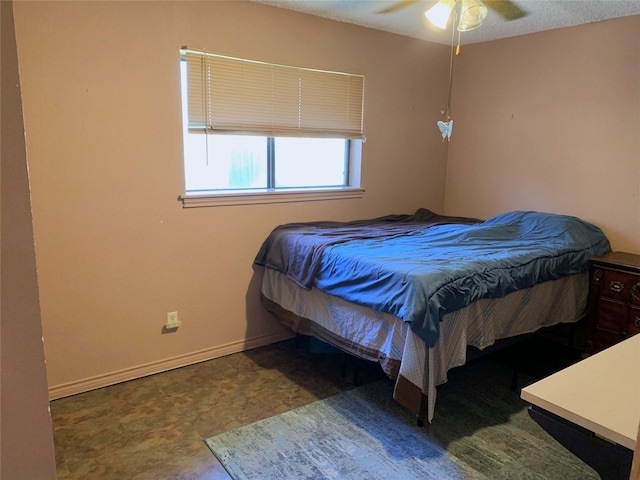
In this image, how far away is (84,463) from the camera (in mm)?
2127

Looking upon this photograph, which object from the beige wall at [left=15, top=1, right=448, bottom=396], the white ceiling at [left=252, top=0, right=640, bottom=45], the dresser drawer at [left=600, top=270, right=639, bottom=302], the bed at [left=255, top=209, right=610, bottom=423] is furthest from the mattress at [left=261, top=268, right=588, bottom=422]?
the white ceiling at [left=252, top=0, right=640, bottom=45]

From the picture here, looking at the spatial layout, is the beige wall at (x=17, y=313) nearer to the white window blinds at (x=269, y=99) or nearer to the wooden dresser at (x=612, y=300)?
the white window blinds at (x=269, y=99)

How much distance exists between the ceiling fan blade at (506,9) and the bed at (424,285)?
53.6 inches

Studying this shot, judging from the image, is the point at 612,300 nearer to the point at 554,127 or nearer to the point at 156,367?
the point at 554,127

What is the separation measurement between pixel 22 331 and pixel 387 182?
3416mm

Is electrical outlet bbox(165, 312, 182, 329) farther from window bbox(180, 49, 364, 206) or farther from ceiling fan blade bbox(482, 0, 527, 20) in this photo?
ceiling fan blade bbox(482, 0, 527, 20)

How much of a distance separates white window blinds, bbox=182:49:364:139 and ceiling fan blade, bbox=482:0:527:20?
3.31ft

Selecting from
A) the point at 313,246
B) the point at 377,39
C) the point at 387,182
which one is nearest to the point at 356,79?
the point at 377,39

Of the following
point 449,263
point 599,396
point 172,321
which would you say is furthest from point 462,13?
point 172,321

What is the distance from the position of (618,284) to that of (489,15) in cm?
185

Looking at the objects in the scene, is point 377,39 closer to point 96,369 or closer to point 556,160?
point 556,160

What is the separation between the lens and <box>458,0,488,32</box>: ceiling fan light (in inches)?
91.1

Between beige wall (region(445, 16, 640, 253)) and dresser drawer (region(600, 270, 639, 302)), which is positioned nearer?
dresser drawer (region(600, 270, 639, 302))

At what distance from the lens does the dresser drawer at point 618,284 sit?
2887mm
